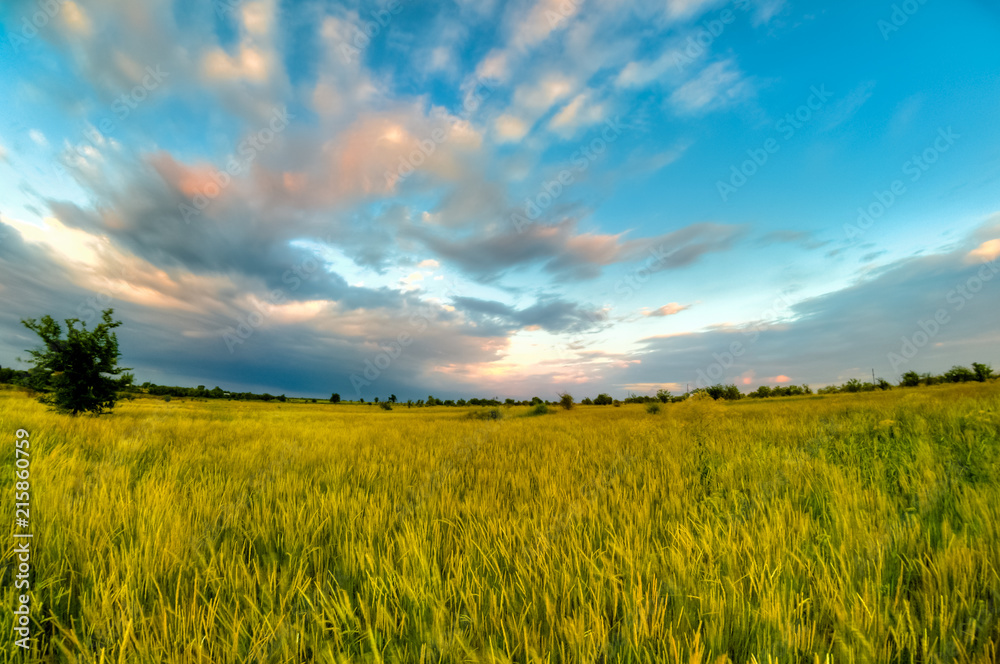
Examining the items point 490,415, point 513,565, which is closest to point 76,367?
point 513,565

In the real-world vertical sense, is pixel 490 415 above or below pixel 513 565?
below

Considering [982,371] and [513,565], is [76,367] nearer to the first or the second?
[513,565]

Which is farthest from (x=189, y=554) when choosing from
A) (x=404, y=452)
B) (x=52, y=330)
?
(x=52, y=330)

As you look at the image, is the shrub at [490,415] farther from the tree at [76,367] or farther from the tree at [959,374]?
the tree at [959,374]

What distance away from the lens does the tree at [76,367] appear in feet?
42.2

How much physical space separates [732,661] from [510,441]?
5.64 metres

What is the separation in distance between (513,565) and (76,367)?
19.0 m

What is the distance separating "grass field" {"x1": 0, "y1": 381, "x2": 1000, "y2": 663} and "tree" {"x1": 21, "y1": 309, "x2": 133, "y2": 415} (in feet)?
45.5

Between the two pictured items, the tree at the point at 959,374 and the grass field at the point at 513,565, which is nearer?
the grass field at the point at 513,565

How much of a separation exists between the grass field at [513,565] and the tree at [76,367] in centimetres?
1386

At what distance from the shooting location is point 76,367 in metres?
13.3

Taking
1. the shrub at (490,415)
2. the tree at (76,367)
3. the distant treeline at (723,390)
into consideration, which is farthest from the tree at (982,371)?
the tree at (76,367)

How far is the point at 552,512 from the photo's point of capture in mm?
2637

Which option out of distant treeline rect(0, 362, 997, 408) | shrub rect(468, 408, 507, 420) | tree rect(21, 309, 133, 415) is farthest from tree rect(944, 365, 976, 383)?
tree rect(21, 309, 133, 415)
